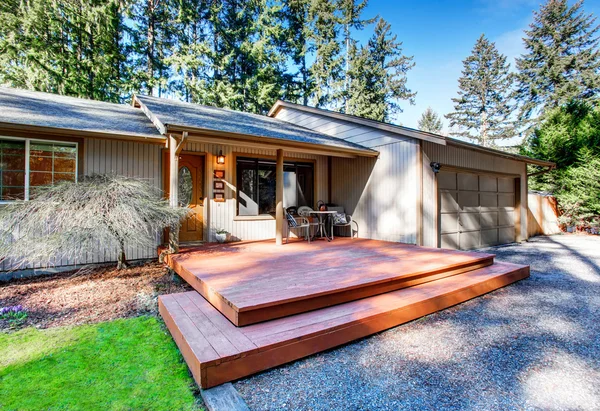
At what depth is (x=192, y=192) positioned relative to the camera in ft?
20.9

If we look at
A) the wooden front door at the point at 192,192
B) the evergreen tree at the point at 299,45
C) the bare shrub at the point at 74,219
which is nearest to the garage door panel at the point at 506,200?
the wooden front door at the point at 192,192

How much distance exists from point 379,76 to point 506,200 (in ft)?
45.4

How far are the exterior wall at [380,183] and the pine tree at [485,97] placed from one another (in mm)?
20949

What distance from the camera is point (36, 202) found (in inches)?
161

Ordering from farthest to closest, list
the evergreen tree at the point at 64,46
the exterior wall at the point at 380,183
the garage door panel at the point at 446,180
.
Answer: the evergreen tree at the point at 64,46, the garage door panel at the point at 446,180, the exterior wall at the point at 380,183

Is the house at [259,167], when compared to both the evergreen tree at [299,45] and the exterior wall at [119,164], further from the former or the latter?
the evergreen tree at [299,45]

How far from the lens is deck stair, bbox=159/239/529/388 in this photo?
220cm

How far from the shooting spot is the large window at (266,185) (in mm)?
6996

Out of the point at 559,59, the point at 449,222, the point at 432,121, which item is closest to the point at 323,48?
the point at 449,222

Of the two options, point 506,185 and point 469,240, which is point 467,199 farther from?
point 506,185

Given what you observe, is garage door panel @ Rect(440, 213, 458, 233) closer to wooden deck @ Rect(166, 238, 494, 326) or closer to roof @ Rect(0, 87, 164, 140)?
wooden deck @ Rect(166, 238, 494, 326)

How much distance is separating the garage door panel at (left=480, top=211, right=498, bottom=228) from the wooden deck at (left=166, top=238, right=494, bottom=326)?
11.1 ft

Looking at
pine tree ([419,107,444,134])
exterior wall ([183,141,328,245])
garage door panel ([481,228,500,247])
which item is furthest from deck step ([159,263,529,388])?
pine tree ([419,107,444,134])

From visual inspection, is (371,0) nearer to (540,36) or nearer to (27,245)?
(540,36)
